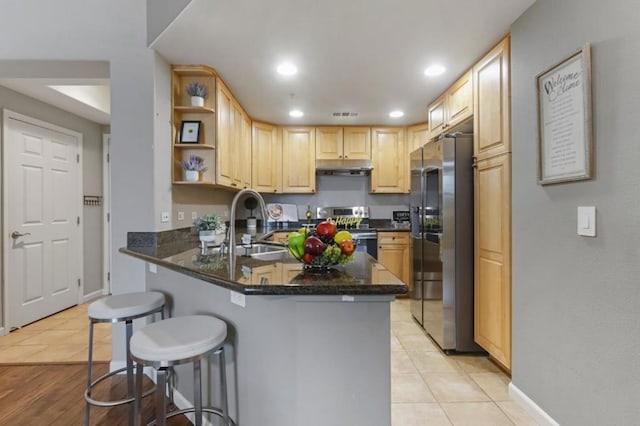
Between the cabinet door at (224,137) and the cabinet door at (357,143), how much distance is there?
1.77m

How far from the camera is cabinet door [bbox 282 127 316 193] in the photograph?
14.6ft

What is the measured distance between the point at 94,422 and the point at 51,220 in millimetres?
2625

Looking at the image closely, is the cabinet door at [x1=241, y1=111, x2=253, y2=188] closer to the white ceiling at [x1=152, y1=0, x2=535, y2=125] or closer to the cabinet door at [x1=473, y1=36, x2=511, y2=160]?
the white ceiling at [x1=152, y1=0, x2=535, y2=125]

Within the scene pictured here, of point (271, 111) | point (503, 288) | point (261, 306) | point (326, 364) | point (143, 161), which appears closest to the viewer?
point (326, 364)

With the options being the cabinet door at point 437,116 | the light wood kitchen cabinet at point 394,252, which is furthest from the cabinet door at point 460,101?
the light wood kitchen cabinet at point 394,252

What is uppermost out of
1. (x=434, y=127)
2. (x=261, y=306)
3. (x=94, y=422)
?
(x=434, y=127)

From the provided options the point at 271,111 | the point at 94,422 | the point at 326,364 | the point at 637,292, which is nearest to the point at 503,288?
the point at 637,292

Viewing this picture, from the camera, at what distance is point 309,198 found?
4828 millimetres

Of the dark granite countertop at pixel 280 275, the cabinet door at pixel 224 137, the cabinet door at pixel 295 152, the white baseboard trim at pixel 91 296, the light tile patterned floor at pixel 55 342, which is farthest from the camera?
the cabinet door at pixel 295 152

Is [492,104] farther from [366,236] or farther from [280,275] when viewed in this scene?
[366,236]

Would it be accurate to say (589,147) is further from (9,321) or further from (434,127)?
(9,321)

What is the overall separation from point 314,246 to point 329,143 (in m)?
3.32

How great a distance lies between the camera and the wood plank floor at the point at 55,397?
1848 mm

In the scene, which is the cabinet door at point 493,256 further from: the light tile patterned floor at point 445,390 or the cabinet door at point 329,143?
the cabinet door at point 329,143
